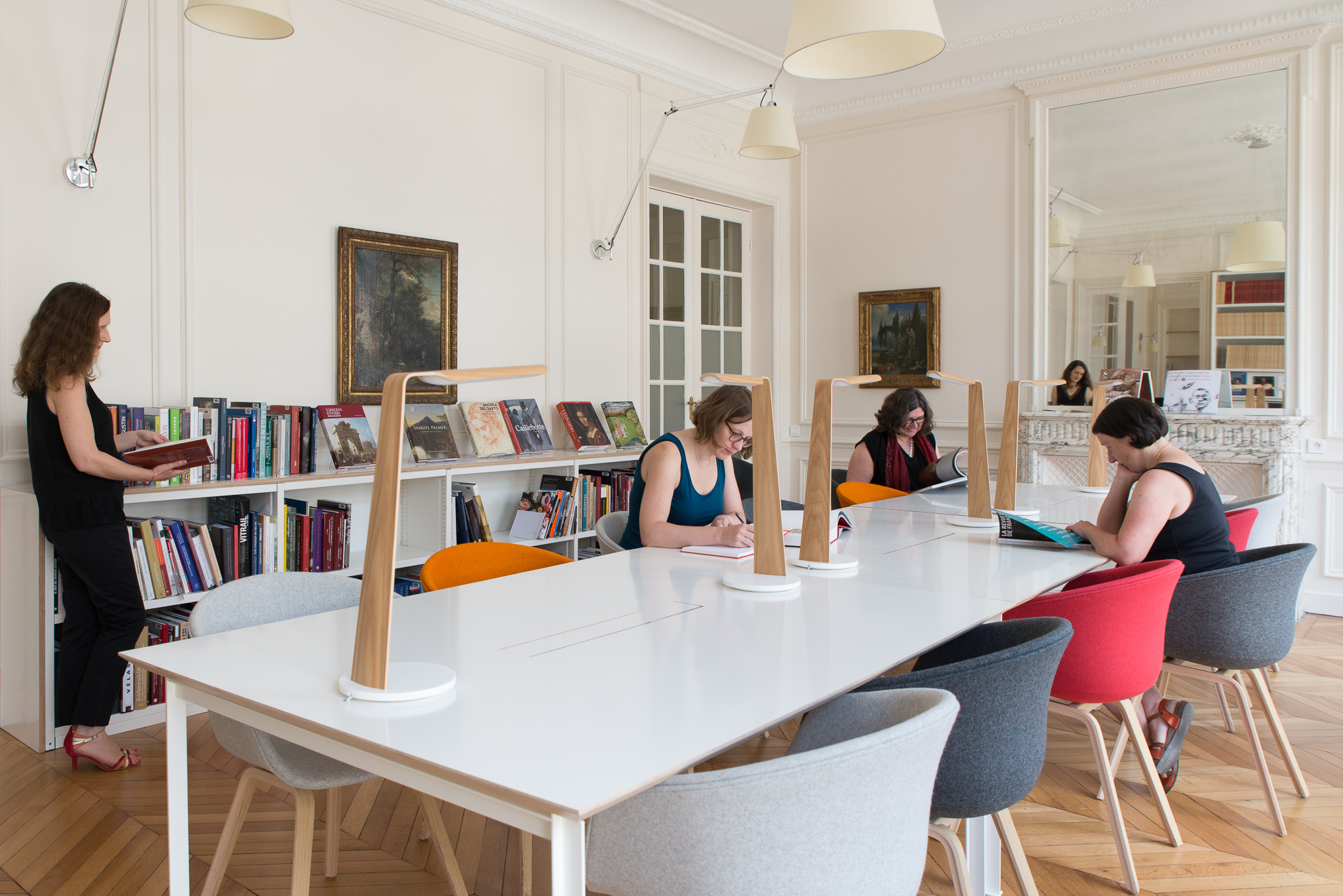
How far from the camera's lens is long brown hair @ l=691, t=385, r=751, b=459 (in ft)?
10.7

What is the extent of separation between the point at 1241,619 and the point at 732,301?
502cm

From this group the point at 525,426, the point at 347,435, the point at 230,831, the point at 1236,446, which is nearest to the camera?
the point at 230,831

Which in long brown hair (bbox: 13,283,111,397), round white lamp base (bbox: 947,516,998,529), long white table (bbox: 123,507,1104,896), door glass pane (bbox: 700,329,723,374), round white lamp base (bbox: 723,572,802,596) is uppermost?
door glass pane (bbox: 700,329,723,374)

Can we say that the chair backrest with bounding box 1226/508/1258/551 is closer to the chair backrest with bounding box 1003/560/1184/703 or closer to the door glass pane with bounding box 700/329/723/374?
the chair backrest with bounding box 1003/560/1184/703

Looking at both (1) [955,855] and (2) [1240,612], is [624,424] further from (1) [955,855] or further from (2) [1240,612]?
(1) [955,855]

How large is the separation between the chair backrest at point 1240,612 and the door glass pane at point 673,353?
4267 millimetres

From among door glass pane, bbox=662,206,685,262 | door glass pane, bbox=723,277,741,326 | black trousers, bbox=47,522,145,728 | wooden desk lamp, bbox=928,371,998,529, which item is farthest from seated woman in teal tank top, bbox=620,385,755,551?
door glass pane, bbox=723,277,741,326

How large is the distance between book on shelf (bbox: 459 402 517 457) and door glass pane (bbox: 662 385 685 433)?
1750mm

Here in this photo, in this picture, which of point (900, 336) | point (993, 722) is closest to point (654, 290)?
point (900, 336)

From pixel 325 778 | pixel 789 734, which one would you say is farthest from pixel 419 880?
pixel 789 734

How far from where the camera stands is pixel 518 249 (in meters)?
5.45

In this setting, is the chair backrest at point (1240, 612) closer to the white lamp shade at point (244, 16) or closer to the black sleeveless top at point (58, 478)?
the white lamp shade at point (244, 16)

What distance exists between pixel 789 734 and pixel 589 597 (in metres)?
1.64

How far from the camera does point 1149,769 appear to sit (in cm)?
265
